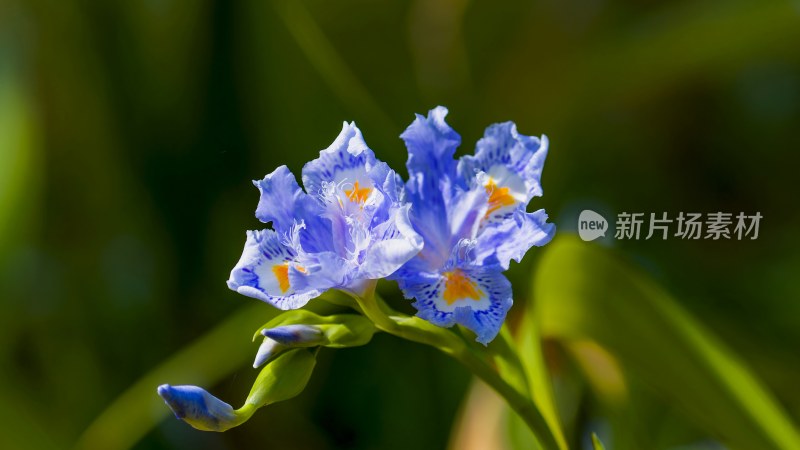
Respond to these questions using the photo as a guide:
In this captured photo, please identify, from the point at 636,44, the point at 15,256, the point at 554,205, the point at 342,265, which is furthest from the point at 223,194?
the point at 342,265

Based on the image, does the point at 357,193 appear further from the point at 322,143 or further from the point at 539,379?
the point at 322,143

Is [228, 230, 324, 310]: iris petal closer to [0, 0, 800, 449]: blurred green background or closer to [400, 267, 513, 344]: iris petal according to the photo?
[400, 267, 513, 344]: iris petal

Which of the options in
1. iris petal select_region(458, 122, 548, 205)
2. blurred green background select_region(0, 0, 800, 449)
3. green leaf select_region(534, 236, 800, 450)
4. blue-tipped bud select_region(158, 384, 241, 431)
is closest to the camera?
blue-tipped bud select_region(158, 384, 241, 431)

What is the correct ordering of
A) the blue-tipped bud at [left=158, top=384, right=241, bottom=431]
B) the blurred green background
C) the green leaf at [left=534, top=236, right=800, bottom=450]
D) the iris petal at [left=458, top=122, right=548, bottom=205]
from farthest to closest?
1. the blurred green background
2. the green leaf at [left=534, top=236, right=800, bottom=450]
3. the iris petal at [left=458, top=122, right=548, bottom=205]
4. the blue-tipped bud at [left=158, top=384, right=241, bottom=431]

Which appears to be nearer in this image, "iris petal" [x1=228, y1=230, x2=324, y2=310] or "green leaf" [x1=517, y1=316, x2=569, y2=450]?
"iris petal" [x1=228, y1=230, x2=324, y2=310]

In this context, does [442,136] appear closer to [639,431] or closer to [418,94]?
[639,431]

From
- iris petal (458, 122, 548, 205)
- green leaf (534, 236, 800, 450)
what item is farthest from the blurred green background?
iris petal (458, 122, 548, 205)

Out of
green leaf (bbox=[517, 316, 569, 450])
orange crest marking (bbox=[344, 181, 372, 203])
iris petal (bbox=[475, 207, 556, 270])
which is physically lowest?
green leaf (bbox=[517, 316, 569, 450])
